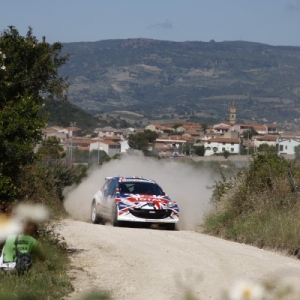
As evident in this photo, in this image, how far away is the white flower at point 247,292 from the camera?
3.40 meters

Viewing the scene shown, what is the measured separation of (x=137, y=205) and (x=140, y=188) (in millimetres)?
1461

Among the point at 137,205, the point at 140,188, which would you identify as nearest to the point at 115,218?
the point at 137,205

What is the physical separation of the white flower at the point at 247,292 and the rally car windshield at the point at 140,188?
16.8m

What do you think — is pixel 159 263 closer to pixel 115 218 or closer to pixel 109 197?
pixel 115 218

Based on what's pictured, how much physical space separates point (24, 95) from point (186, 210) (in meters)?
12.4

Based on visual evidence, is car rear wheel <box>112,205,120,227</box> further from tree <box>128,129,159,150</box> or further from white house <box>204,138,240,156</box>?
white house <box>204,138,240,156</box>

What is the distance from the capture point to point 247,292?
3463 millimetres

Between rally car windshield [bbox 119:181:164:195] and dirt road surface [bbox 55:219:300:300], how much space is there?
12.1 feet

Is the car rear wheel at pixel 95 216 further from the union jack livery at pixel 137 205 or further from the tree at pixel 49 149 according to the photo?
the tree at pixel 49 149

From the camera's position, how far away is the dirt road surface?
9.59m

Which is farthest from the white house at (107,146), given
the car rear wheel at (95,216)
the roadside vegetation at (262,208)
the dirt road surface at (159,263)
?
the dirt road surface at (159,263)

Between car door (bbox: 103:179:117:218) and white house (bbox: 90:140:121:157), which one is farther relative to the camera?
white house (bbox: 90:140:121:157)

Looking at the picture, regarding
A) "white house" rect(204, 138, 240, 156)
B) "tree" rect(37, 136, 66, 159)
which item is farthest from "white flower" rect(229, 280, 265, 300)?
"white house" rect(204, 138, 240, 156)

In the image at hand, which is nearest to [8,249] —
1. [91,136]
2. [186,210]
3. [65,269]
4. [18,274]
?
[18,274]
